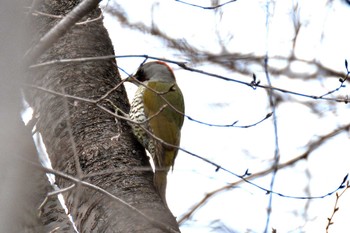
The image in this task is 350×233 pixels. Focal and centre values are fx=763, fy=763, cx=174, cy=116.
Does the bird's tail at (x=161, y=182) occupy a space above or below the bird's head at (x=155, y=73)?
below

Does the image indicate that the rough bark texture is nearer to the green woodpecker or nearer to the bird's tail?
the bird's tail

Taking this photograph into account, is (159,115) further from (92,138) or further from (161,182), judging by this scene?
(92,138)

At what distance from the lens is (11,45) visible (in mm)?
2283

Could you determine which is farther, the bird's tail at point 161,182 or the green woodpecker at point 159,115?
the green woodpecker at point 159,115

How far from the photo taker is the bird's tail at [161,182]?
4.25 meters

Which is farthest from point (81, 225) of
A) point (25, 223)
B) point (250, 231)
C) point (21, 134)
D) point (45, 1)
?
point (45, 1)

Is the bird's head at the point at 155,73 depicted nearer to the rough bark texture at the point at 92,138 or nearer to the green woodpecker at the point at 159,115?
the green woodpecker at the point at 159,115

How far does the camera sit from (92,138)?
429 cm

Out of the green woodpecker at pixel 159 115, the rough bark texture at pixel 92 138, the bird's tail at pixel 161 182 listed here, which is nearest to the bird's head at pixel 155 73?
the green woodpecker at pixel 159 115

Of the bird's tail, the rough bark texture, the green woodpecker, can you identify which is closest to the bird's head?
the green woodpecker

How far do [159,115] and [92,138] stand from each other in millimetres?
1153

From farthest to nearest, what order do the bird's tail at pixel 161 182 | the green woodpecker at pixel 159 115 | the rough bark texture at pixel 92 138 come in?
the green woodpecker at pixel 159 115 < the bird's tail at pixel 161 182 < the rough bark texture at pixel 92 138

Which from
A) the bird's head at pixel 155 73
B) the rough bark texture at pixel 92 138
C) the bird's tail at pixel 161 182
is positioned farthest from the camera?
the bird's head at pixel 155 73

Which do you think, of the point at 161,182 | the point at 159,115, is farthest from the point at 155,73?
the point at 161,182
